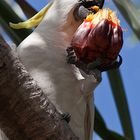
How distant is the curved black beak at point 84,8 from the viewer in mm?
1436

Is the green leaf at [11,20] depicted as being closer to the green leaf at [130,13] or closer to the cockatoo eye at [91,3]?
the cockatoo eye at [91,3]

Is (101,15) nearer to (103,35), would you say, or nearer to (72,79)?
(103,35)

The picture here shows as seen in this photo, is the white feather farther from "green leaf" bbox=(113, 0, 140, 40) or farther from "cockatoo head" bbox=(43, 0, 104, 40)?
"green leaf" bbox=(113, 0, 140, 40)

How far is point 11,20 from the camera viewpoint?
1512mm

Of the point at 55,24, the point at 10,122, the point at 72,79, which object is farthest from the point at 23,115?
the point at 55,24

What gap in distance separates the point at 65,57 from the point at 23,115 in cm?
50

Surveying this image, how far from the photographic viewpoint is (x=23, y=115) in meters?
0.85

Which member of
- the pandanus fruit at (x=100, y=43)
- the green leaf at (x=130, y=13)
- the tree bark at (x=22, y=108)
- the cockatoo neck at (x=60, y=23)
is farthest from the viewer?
the cockatoo neck at (x=60, y=23)

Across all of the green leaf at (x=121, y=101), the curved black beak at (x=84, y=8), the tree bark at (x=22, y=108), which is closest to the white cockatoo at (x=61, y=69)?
the curved black beak at (x=84, y=8)

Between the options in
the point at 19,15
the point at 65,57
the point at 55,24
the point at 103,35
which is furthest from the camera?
the point at 19,15

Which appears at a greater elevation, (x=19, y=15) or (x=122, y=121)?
(x=19, y=15)

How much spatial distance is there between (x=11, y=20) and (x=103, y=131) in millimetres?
479

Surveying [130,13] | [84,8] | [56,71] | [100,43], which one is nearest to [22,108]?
[100,43]

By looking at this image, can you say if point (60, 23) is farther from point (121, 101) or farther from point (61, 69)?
point (121, 101)
